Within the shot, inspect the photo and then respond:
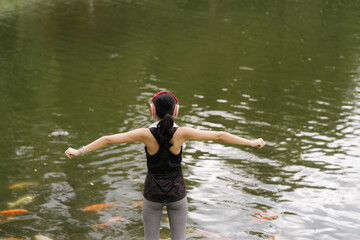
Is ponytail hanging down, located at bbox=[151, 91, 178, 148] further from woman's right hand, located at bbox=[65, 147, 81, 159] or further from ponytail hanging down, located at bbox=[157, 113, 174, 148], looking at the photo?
woman's right hand, located at bbox=[65, 147, 81, 159]

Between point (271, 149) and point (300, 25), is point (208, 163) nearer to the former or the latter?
point (271, 149)

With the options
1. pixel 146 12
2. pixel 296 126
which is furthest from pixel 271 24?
pixel 296 126

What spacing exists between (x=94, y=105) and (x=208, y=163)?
5020 millimetres

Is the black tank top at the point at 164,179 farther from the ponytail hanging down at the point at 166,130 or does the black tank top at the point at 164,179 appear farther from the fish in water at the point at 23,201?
the fish in water at the point at 23,201

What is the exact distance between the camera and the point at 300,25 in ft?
93.5

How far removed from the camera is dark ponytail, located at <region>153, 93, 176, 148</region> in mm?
5070

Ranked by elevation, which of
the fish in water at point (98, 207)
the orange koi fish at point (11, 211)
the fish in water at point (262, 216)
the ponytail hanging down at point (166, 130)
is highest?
the ponytail hanging down at point (166, 130)

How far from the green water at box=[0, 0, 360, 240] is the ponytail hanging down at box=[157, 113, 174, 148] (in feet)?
9.94

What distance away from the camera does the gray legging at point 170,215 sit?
5363mm

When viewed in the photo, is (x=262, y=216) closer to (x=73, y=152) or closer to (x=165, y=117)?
(x=165, y=117)

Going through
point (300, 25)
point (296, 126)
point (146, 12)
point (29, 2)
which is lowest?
point (296, 126)

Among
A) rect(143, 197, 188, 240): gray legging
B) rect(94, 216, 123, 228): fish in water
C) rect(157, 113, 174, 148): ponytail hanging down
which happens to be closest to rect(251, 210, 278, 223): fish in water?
rect(94, 216, 123, 228): fish in water

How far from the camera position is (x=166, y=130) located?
5.11 metres

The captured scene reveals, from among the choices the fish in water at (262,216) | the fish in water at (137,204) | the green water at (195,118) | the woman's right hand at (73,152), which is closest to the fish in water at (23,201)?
the green water at (195,118)
